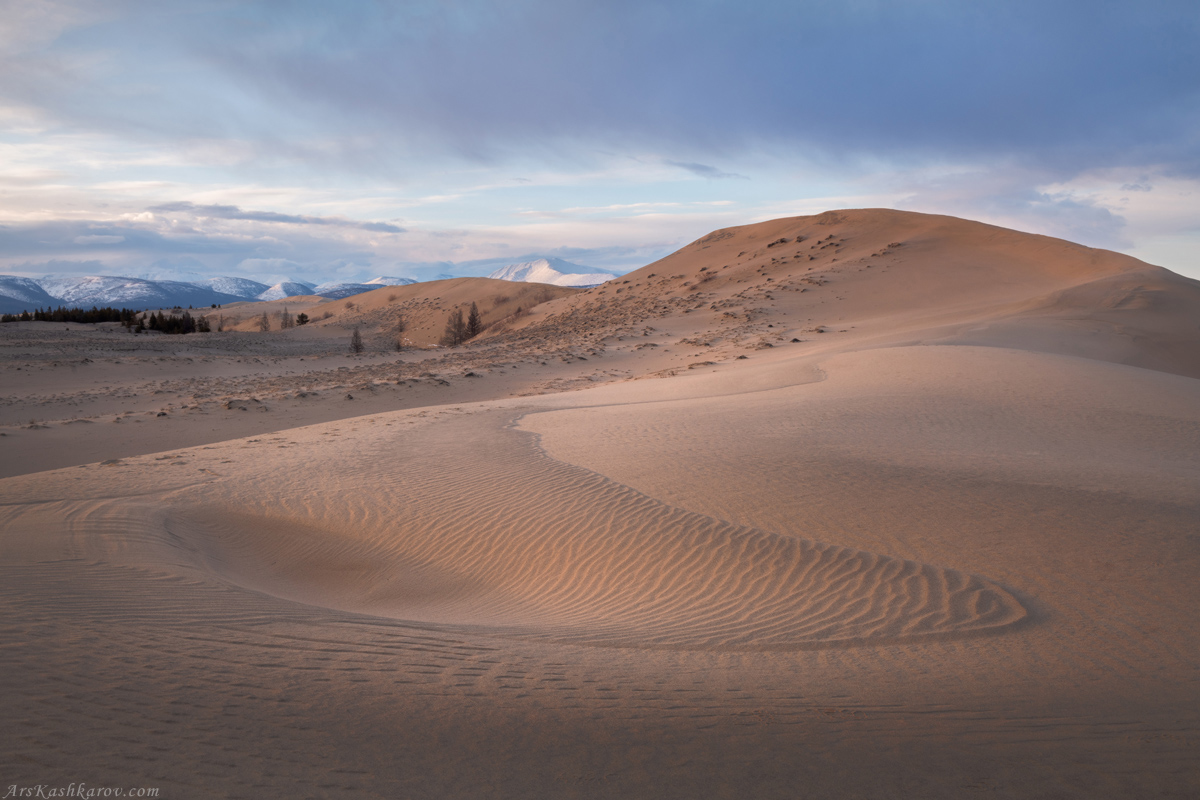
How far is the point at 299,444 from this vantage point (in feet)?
36.9

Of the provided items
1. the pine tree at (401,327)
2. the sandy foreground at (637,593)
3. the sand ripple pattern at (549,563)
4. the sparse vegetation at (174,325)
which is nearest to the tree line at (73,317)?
the sparse vegetation at (174,325)

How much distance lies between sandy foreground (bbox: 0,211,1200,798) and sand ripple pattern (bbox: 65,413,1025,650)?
4cm

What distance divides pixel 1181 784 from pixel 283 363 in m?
29.3

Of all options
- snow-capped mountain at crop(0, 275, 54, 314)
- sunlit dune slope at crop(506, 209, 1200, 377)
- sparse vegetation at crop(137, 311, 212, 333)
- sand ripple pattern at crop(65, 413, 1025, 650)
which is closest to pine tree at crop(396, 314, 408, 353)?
sunlit dune slope at crop(506, 209, 1200, 377)

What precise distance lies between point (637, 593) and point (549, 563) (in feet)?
3.71

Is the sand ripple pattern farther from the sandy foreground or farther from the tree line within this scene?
the tree line

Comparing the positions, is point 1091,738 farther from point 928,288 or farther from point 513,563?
point 928,288

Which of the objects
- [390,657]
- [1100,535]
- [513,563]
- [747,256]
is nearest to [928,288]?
[747,256]

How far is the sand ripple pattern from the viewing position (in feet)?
15.7

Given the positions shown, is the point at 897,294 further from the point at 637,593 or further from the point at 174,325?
the point at 174,325

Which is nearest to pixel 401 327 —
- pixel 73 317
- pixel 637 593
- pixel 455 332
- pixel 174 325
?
pixel 455 332

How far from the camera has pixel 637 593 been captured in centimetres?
560

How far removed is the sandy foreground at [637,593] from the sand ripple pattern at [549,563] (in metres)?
0.04

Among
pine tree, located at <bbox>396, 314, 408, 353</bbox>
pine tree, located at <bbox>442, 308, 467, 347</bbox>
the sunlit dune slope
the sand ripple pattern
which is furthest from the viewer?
pine tree, located at <bbox>396, 314, 408, 353</bbox>
